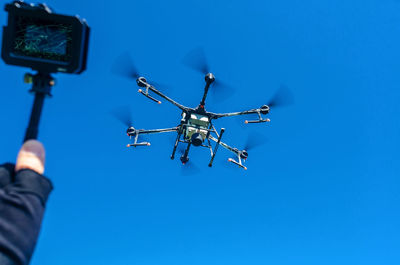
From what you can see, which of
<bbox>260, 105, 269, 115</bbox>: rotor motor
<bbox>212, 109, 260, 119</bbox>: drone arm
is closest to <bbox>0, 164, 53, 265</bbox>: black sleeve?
<bbox>212, 109, 260, 119</bbox>: drone arm

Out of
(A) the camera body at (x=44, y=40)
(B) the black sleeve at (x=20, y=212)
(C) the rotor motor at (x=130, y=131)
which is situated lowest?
(B) the black sleeve at (x=20, y=212)

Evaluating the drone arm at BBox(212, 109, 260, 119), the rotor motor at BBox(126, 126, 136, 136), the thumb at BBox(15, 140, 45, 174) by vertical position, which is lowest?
the thumb at BBox(15, 140, 45, 174)

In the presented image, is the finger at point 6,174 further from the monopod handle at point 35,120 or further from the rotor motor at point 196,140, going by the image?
the rotor motor at point 196,140

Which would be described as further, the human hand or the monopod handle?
the monopod handle

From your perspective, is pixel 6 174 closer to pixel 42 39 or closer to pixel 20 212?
pixel 20 212

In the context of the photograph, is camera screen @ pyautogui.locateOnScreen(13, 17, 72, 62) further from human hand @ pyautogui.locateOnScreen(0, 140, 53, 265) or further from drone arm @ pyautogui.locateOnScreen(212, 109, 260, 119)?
drone arm @ pyautogui.locateOnScreen(212, 109, 260, 119)

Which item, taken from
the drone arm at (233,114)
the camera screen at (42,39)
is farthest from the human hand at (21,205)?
the drone arm at (233,114)

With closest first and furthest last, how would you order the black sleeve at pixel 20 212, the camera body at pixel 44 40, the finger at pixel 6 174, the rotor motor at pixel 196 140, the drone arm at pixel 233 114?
the black sleeve at pixel 20 212 → the finger at pixel 6 174 → the camera body at pixel 44 40 → the rotor motor at pixel 196 140 → the drone arm at pixel 233 114
